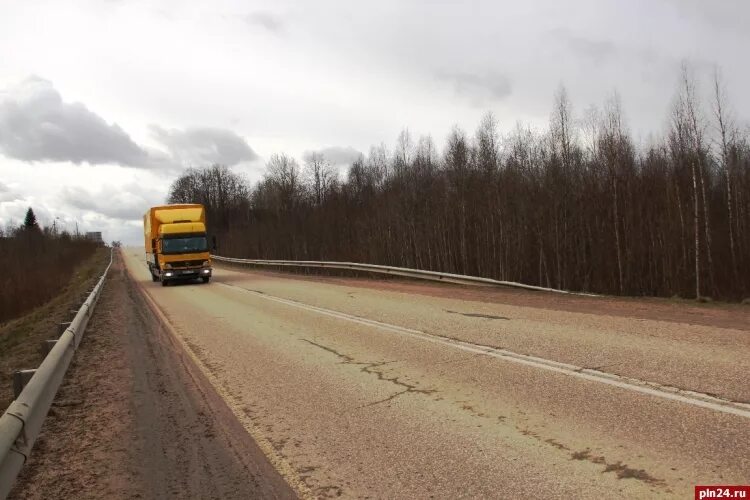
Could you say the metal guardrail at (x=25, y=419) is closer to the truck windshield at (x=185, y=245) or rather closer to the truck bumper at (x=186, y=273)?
the truck bumper at (x=186, y=273)

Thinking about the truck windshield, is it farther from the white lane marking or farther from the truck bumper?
the white lane marking

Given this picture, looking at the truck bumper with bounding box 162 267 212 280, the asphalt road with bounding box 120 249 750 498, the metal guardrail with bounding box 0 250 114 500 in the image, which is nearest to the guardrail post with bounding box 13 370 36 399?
the metal guardrail with bounding box 0 250 114 500

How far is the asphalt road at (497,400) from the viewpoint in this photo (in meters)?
3.68

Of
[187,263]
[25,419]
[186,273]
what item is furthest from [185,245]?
[25,419]

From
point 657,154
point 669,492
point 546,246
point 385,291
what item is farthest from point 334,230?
point 669,492

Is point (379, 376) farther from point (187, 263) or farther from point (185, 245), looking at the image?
point (185, 245)

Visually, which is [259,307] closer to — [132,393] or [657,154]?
[132,393]

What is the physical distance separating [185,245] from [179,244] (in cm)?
28

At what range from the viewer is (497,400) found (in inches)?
211

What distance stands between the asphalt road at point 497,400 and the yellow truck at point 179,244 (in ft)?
50.3

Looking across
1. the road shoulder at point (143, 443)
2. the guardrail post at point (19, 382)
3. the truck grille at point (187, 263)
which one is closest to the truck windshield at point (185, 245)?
the truck grille at point (187, 263)

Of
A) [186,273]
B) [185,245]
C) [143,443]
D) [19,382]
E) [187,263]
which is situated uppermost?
[185,245]

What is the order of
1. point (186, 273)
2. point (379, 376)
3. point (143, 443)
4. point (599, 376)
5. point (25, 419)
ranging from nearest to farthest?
point (25, 419) → point (143, 443) → point (599, 376) → point (379, 376) → point (186, 273)

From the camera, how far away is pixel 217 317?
1325 cm
